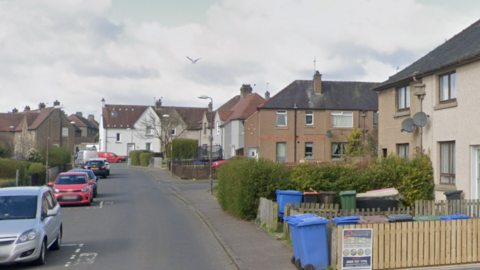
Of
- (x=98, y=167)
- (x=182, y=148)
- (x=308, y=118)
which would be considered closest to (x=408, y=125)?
(x=308, y=118)

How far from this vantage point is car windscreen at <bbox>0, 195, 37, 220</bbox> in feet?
36.8

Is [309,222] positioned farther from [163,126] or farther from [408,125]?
[163,126]

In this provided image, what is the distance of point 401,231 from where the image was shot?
9.77 m

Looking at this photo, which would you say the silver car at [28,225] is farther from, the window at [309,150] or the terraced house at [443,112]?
the window at [309,150]

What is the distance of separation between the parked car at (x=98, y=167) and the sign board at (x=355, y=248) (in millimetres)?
38768

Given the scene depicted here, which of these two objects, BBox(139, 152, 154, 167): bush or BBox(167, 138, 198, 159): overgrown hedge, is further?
BBox(139, 152, 154, 167): bush

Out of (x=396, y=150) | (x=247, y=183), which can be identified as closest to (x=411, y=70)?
(x=396, y=150)

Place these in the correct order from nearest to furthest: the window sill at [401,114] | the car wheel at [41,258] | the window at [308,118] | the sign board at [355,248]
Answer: the sign board at [355,248], the car wheel at [41,258], the window sill at [401,114], the window at [308,118]

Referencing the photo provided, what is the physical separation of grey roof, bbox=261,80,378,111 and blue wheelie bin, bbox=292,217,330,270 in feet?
111

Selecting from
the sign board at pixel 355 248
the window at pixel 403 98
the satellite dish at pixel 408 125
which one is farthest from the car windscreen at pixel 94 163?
the sign board at pixel 355 248

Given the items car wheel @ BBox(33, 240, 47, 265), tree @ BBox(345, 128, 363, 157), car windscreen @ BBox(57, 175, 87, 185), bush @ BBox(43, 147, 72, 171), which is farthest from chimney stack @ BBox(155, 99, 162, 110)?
car wheel @ BBox(33, 240, 47, 265)

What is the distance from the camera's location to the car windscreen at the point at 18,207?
11219 mm

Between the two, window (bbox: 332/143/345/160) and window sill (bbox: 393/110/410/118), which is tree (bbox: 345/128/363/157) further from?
window sill (bbox: 393/110/410/118)

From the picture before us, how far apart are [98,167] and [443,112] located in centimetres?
3394
